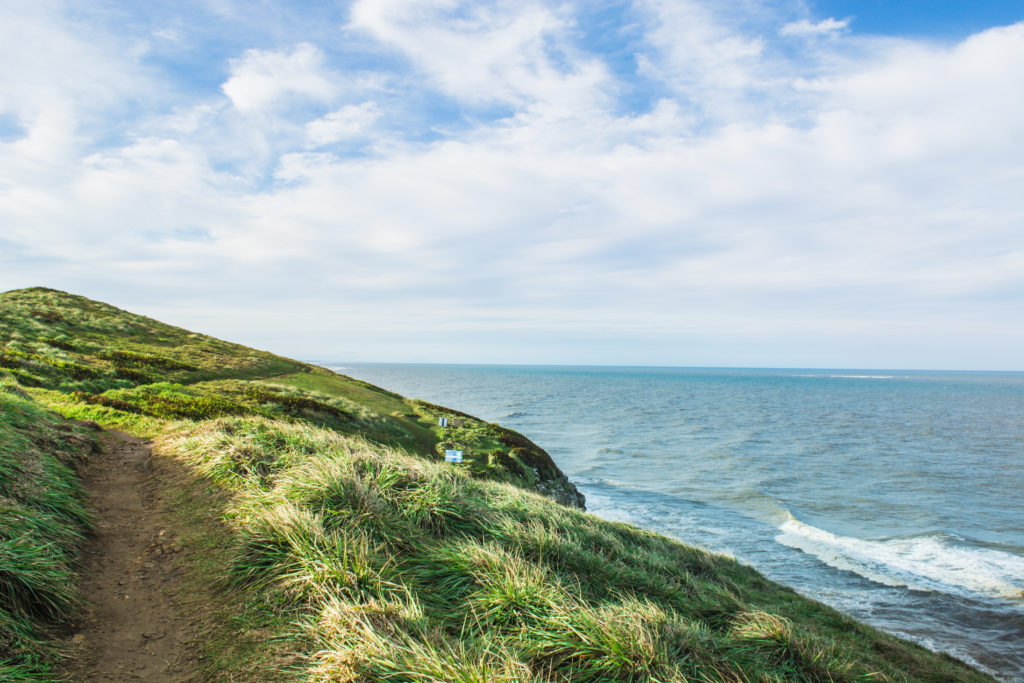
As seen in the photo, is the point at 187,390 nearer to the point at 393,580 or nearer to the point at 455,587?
the point at 393,580

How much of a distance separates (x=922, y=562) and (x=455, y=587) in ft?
69.0

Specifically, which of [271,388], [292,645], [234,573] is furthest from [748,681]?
[271,388]

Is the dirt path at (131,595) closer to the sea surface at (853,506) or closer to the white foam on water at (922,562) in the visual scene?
the sea surface at (853,506)

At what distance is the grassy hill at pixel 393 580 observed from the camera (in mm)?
4828

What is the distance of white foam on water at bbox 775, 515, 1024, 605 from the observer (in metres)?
17.5

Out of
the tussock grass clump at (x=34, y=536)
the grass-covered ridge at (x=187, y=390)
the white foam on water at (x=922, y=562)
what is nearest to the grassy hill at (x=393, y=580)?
the tussock grass clump at (x=34, y=536)

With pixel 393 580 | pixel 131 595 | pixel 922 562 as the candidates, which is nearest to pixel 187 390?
pixel 131 595

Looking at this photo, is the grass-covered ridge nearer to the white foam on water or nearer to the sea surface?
the sea surface

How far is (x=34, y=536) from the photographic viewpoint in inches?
228

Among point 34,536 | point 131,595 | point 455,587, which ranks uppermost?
point 34,536

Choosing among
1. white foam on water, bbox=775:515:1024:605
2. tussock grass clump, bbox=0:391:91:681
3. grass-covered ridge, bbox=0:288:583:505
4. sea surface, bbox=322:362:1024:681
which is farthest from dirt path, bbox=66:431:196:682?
white foam on water, bbox=775:515:1024:605

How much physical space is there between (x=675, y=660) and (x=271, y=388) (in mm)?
18438

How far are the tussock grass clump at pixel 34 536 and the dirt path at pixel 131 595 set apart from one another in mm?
230

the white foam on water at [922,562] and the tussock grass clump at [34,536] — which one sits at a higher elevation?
the tussock grass clump at [34,536]
